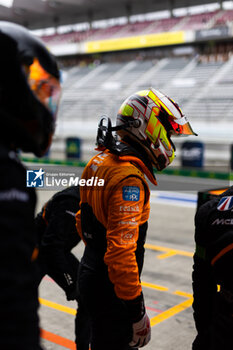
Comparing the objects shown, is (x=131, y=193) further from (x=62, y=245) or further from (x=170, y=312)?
(x=170, y=312)

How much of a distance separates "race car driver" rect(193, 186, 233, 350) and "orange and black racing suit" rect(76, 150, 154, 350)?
0.32 metres

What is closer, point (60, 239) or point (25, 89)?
point (25, 89)

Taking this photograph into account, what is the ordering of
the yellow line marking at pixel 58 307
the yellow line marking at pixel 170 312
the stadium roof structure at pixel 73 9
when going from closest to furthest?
the yellow line marking at pixel 170 312, the yellow line marking at pixel 58 307, the stadium roof structure at pixel 73 9

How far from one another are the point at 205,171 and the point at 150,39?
21.3 m

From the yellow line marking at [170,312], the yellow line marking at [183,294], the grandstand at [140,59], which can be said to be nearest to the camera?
the yellow line marking at [170,312]

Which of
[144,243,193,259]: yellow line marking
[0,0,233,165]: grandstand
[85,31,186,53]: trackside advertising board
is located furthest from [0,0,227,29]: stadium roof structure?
[144,243,193,259]: yellow line marking

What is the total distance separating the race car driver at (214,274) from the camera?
5.89 feet

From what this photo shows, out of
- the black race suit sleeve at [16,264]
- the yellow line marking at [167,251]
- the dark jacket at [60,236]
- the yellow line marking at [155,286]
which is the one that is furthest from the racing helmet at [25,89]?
the yellow line marking at [167,251]

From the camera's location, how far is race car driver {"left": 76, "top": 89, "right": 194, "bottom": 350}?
2.09m

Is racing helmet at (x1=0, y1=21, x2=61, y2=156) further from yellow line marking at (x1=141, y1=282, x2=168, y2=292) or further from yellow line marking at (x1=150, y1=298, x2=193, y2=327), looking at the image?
yellow line marking at (x1=141, y1=282, x2=168, y2=292)

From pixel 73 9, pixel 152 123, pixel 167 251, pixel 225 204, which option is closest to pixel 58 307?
pixel 167 251

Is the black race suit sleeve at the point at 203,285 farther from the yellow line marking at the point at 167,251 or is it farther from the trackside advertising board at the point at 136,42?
the trackside advertising board at the point at 136,42

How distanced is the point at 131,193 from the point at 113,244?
0.28m

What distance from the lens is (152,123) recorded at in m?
2.47
